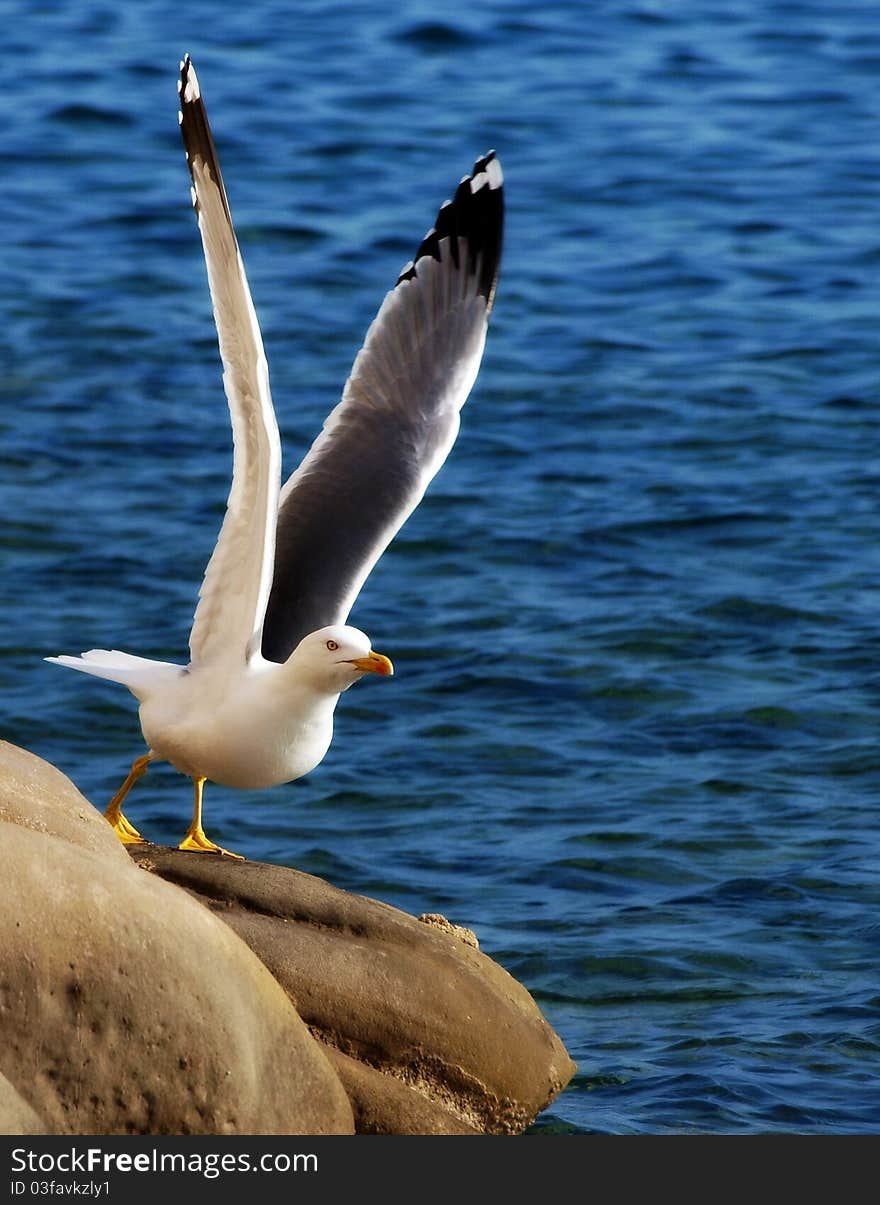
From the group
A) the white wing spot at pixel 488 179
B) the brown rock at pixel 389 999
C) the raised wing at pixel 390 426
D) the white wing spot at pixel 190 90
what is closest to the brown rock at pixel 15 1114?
the brown rock at pixel 389 999

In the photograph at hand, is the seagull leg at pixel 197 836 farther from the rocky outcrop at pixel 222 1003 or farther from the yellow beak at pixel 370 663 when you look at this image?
the yellow beak at pixel 370 663

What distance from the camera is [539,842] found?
A: 31.6 ft

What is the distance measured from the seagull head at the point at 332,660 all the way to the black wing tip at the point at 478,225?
7.11ft

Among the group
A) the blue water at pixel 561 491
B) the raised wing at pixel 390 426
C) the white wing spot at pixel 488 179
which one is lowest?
the blue water at pixel 561 491

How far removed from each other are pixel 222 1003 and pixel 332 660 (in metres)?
1.58

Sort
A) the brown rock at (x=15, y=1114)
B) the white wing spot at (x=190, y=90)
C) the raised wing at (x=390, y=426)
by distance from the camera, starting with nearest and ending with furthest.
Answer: the brown rock at (x=15, y=1114), the white wing spot at (x=190, y=90), the raised wing at (x=390, y=426)

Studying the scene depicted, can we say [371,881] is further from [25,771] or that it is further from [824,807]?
[25,771]

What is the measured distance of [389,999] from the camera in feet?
21.8

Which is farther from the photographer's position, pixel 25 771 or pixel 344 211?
pixel 344 211

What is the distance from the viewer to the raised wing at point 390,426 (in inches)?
303

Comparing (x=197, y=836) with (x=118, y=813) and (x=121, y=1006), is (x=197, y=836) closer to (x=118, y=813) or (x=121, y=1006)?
(x=118, y=813)

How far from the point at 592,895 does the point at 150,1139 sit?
3870 mm

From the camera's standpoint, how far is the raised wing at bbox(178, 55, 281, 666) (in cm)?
663

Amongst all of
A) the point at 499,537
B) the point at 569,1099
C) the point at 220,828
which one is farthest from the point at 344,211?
the point at 569,1099
